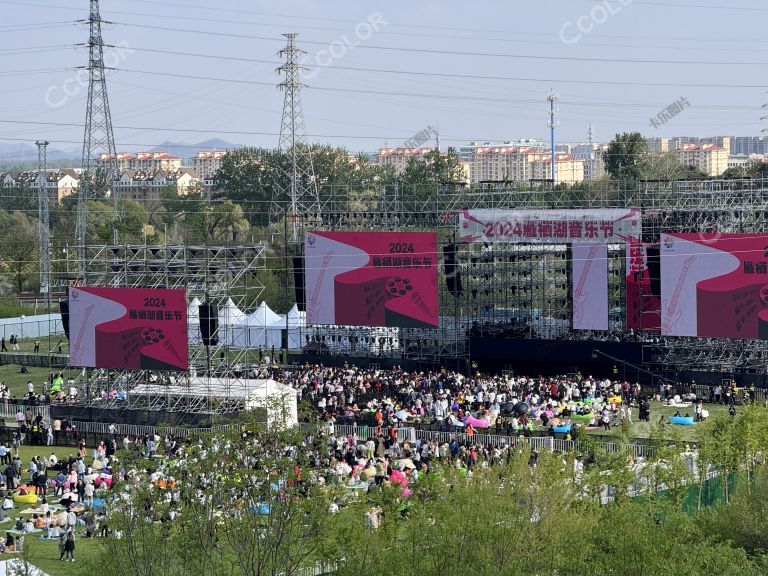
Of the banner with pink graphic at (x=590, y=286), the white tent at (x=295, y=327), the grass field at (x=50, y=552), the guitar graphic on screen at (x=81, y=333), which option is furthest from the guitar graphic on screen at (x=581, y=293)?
the grass field at (x=50, y=552)

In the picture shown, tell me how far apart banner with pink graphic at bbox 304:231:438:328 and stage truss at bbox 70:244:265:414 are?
24.5 ft

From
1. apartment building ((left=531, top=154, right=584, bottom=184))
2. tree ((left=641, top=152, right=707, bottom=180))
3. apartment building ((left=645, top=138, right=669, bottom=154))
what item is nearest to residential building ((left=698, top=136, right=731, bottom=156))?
apartment building ((left=645, top=138, right=669, bottom=154))

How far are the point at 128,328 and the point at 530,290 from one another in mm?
14847

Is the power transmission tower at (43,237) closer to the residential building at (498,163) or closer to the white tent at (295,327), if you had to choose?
the white tent at (295,327)

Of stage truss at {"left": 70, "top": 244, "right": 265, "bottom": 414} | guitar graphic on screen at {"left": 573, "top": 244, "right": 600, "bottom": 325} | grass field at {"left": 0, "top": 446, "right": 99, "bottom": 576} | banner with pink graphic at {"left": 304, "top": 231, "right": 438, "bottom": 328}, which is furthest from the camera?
banner with pink graphic at {"left": 304, "top": 231, "right": 438, "bottom": 328}

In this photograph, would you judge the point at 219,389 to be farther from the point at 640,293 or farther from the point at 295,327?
the point at 640,293

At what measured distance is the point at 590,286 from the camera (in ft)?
147

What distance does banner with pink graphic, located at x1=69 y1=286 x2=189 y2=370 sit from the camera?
38.0 metres

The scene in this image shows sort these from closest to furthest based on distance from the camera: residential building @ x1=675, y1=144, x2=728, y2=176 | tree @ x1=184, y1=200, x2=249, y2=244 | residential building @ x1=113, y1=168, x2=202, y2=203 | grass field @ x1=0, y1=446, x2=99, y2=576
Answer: grass field @ x1=0, y1=446, x2=99, y2=576, tree @ x1=184, y1=200, x2=249, y2=244, residential building @ x1=113, y1=168, x2=202, y2=203, residential building @ x1=675, y1=144, x2=728, y2=176

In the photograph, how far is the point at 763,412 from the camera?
2842 cm

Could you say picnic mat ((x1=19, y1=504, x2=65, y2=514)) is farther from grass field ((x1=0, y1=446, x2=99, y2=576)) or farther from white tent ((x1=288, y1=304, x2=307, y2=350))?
white tent ((x1=288, y1=304, x2=307, y2=350))

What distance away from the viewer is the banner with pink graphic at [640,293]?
4397 centimetres

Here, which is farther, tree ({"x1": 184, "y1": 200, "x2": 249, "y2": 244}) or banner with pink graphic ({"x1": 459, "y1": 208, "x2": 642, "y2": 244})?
tree ({"x1": 184, "y1": 200, "x2": 249, "y2": 244})

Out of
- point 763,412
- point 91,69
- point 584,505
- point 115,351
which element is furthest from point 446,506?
point 91,69
